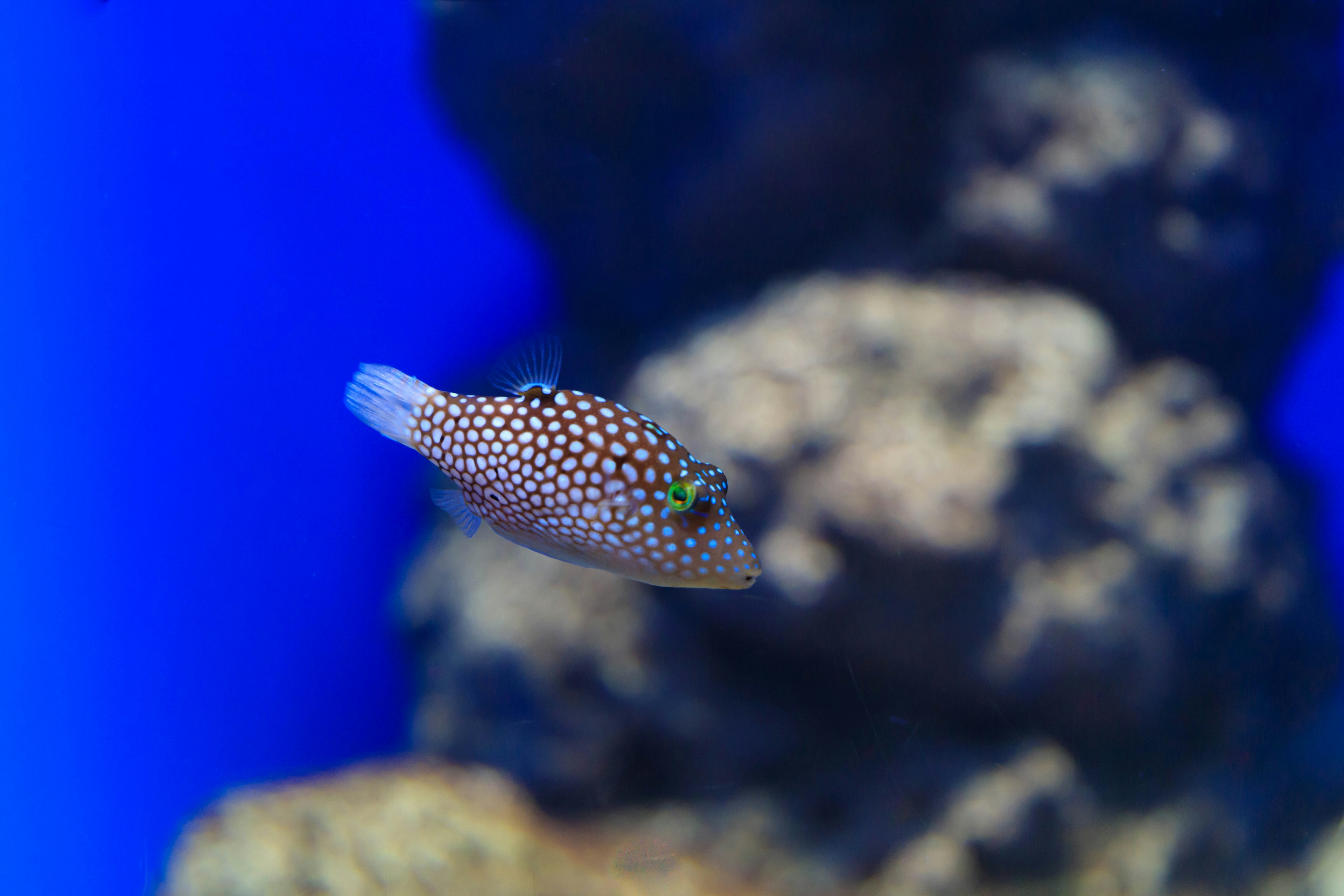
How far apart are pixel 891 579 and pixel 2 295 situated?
10.9 ft

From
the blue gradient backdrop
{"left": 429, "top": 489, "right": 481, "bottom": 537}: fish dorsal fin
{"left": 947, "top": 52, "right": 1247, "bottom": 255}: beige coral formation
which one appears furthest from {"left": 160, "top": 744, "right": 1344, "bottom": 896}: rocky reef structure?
{"left": 947, "top": 52, "right": 1247, "bottom": 255}: beige coral formation

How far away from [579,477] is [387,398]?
1.73 feet

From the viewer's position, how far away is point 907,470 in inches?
103

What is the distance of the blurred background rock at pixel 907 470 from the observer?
271 cm

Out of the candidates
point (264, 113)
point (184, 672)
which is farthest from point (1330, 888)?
point (264, 113)

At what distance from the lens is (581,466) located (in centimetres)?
159

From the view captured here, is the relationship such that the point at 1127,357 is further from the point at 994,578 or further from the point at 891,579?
the point at 891,579

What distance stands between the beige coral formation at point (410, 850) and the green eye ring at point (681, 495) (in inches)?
72.6

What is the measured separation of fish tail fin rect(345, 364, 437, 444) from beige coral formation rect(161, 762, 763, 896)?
1920 mm

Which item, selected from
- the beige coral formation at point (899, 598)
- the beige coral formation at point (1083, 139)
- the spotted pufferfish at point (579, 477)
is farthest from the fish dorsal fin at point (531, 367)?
the beige coral formation at point (1083, 139)

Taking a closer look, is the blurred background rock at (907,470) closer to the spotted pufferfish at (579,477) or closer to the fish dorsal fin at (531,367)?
the fish dorsal fin at (531,367)

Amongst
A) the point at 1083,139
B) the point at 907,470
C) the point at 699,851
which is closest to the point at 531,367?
the point at 907,470

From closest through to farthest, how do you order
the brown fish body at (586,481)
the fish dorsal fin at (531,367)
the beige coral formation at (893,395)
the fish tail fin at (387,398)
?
1. the brown fish body at (586,481)
2. the fish tail fin at (387,398)
3. the fish dorsal fin at (531,367)
4. the beige coral formation at (893,395)

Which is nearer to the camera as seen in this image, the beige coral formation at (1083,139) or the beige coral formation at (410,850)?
the beige coral formation at (410,850)
